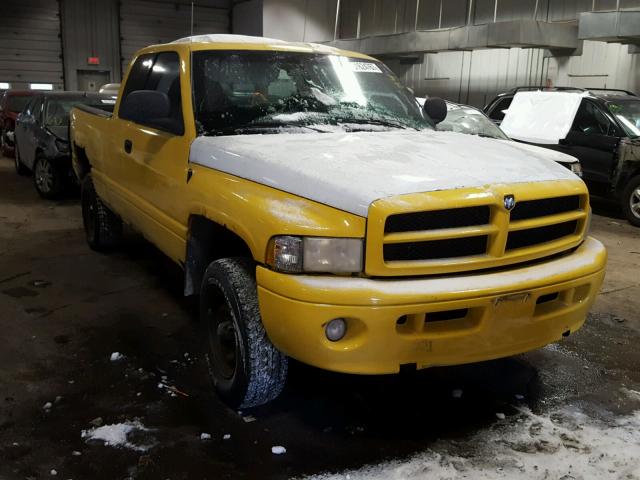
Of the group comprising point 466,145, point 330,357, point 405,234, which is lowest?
point 330,357

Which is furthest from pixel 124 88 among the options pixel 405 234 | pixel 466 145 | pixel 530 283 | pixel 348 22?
pixel 348 22

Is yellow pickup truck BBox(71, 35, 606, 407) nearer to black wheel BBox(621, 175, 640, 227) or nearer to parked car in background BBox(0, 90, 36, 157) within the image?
black wheel BBox(621, 175, 640, 227)

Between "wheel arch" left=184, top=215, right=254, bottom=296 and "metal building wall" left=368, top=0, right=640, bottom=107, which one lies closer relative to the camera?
"wheel arch" left=184, top=215, right=254, bottom=296

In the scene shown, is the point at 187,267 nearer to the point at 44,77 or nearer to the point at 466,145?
the point at 466,145

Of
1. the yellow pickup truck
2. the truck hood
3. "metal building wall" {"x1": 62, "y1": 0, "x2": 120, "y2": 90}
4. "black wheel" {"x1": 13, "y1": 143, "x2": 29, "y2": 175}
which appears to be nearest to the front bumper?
the yellow pickup truck

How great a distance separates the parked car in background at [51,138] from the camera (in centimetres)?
868

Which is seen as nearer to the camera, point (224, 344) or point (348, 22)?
point (224, 344)

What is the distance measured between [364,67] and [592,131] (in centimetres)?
597

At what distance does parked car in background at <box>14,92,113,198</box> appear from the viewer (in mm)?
8680

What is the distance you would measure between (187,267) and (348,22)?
18667 mm

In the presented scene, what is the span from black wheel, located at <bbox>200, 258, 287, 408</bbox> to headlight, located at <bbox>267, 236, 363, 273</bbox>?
15.5 inches

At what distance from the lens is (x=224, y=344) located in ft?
10.7

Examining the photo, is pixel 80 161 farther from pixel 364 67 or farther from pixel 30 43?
pixel 30 43

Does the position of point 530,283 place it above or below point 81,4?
below
